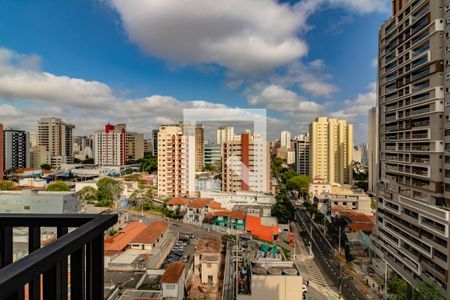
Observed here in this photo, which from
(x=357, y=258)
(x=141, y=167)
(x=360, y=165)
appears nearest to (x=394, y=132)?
(x=357, y=258)

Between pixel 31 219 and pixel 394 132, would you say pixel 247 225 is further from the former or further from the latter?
pixel 31 219

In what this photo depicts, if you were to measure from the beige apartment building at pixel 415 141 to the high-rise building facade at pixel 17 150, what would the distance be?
788 cm

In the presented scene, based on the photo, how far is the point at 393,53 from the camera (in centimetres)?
417

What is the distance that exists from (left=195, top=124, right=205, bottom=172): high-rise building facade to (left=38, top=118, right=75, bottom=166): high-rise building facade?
373 centimetres

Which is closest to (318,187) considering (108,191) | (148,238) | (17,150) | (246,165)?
(246,165)

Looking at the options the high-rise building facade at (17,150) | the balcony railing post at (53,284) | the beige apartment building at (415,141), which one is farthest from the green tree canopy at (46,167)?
the balcony railing post at (53,284)

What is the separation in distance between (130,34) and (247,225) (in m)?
3.44

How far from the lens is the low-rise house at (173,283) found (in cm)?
253

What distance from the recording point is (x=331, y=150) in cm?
916

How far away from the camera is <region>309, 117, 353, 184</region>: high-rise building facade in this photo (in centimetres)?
855

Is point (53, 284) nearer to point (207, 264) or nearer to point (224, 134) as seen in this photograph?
point (207, 264)

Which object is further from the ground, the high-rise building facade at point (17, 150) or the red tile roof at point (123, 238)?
the high-rise building facade at point (17, 150)

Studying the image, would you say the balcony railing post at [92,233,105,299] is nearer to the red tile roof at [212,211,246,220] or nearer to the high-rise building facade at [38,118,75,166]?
the red tile roof at [212,211,246,220]

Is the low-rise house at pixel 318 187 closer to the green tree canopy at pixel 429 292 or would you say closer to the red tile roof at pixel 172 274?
the green tree canopy at pixel 429 292
